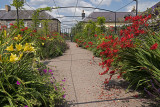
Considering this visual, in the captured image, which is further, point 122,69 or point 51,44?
point 51,44

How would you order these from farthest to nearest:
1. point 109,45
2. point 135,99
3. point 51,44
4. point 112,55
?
point 51,44 → point 109,45 → point 112,55 → point 135,99

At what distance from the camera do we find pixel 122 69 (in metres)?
2.79

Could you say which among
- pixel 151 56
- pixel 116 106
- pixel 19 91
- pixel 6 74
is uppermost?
pixel 151 56

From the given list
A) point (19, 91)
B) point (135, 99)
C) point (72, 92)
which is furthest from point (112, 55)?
point (19, 91)

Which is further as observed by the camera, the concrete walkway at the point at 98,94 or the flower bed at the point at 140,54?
the concrete walkway at the point at 98,94

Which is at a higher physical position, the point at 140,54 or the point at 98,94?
the point at 140,54

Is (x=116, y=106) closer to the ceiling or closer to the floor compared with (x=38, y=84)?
closer to the floor

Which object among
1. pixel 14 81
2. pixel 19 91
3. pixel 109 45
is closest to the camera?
pixel 19 91

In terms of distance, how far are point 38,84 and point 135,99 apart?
167cm

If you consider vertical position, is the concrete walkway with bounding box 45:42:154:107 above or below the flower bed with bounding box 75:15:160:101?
below

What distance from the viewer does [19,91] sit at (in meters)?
1.60

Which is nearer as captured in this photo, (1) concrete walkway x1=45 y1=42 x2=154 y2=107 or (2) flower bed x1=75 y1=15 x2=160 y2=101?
(2) flower bed x1=75 y1=15 x2=160 y2=101

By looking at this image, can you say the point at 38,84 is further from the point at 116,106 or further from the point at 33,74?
the point at 116,106

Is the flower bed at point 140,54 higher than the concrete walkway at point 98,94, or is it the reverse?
the flower bed at point 140,54
